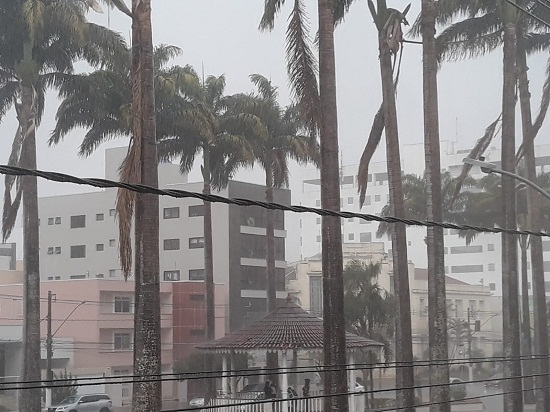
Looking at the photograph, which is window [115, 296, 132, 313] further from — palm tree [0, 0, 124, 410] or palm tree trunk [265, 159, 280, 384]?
palm tree trunk [265, 159, 280, 384]

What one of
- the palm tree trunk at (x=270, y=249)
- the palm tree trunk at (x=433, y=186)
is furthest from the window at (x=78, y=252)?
the palm tree trunk at (x=433, y=186)

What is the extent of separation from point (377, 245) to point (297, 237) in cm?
629

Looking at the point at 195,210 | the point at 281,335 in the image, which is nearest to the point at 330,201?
the point at 281,335

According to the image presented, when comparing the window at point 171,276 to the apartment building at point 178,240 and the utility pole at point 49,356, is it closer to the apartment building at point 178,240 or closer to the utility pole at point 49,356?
the apartment building at point 178,240

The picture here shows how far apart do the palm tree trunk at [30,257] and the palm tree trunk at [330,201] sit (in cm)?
990

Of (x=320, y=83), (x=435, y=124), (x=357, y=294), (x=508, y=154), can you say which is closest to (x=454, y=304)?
(x=357, y=294)

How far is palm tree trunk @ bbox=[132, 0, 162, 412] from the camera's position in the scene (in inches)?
757

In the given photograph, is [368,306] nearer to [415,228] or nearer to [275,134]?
[415,228]

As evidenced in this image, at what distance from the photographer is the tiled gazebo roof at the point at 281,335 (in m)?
24.5

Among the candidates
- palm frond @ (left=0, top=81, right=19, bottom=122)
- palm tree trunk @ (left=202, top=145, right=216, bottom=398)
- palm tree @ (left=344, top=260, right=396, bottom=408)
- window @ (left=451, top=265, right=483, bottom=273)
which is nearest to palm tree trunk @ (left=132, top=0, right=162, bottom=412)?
palm frond @ (left=0, top=81, right=19, bottom=122)

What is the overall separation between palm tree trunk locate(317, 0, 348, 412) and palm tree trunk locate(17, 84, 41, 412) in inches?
390

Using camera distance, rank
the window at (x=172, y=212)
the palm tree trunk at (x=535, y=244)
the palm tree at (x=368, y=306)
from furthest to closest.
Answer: the palm tree at (x=368, y=306)
the palm tree trunk at (x=535, y=244)
the window at (x=172, y=212)

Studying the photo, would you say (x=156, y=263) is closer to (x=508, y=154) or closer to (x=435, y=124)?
(x=435, y=124)

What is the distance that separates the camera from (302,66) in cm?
2020
